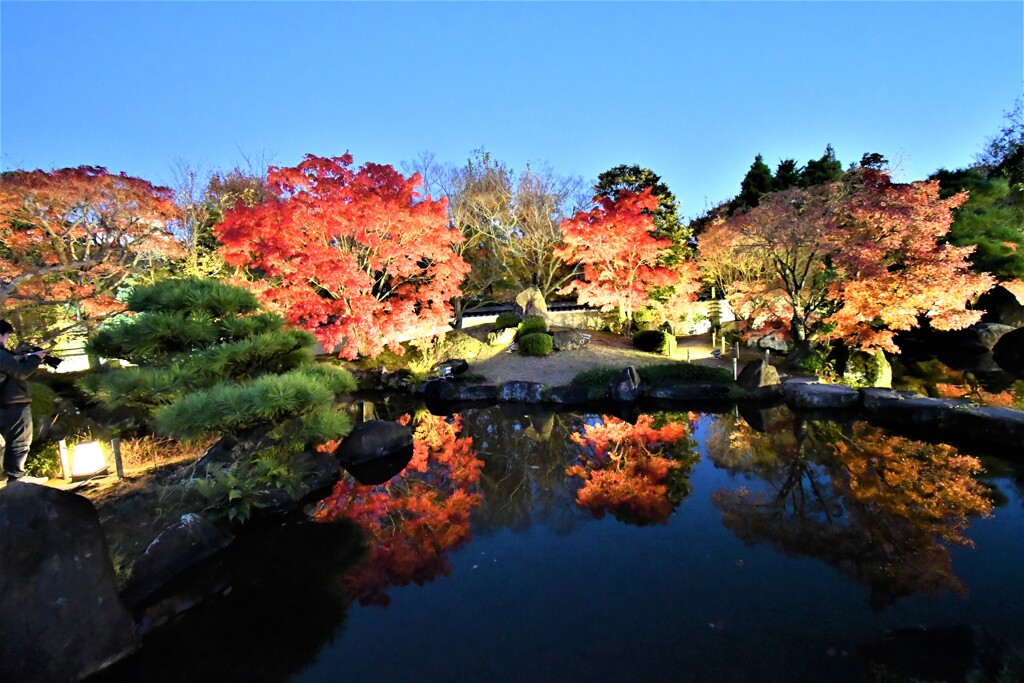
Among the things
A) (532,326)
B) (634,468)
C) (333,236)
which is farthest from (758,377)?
(333,236)

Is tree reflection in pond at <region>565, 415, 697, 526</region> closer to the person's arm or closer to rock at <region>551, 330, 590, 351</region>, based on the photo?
rock at <region>551, 330, 590, 351</region>

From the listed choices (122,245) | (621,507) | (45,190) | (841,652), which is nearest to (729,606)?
(841,652)

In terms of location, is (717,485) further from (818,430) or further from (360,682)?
(360,682)

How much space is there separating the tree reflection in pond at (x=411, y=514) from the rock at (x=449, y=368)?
153 inches

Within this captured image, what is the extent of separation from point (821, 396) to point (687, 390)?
6.95 ft

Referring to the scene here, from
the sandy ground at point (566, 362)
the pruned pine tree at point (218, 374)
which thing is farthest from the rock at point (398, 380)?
the pruned pine tree at point (218, 374)

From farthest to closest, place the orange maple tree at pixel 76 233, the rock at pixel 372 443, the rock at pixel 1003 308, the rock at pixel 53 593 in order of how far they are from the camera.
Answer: the rock at pixel 1003 308 < the orange maple tree at pixel 76 233 < the rock at pixel 372 443 < the rock at pixel 53 593

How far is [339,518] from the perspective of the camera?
4.71m

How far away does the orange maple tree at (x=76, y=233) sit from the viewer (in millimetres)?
7422

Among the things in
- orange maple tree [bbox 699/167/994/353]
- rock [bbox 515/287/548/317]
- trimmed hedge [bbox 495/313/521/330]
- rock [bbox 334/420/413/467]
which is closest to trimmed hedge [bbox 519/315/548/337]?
trimmed hedge [bbox 495/313/521/330]

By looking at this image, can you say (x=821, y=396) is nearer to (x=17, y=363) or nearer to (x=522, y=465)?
(x=522, y=465)

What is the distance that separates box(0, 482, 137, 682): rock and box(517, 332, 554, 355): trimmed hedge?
9618 mm

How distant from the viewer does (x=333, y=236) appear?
9.09 meters

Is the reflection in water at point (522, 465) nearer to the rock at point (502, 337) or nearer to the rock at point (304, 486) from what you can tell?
the rock at point (304, 486)
